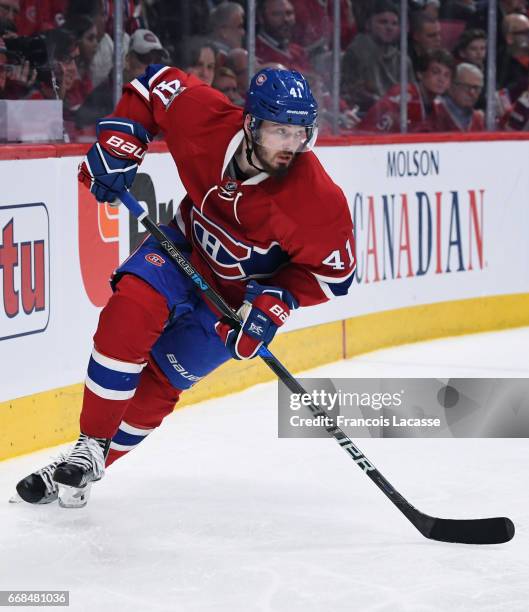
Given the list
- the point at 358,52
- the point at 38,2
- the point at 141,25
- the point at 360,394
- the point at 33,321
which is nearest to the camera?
the point at 33,321

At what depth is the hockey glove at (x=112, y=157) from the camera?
115 inches

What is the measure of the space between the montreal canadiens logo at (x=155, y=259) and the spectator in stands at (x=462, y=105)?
3.20 metres

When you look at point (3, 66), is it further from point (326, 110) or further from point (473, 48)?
point (473, 48)

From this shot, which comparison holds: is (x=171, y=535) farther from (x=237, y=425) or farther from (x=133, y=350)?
(x=237, y=425)

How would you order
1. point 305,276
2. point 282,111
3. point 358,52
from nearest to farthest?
point 282,111 < point 305,276 < point 358,52

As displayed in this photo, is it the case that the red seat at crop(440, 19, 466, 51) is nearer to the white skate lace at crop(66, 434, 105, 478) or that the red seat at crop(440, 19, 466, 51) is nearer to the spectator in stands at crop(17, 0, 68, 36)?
the spectator in stands at crop(17, 0, 68, 36)

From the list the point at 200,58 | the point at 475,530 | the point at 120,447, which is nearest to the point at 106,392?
the point at 120,447

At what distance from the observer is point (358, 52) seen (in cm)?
560

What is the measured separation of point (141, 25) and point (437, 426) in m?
1.70

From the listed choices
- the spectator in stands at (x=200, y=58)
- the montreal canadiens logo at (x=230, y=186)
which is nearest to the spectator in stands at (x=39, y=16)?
the spectator in stands at (x=200, y=58)

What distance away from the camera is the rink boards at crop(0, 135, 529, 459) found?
3.56 metres

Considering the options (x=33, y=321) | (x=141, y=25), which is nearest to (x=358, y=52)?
(x=141, y=25)

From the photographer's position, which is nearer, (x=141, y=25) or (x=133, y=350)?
(x=133, y=350)

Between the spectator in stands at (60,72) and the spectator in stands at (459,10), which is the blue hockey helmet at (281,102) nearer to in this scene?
the spectator in stands at (60,72)
